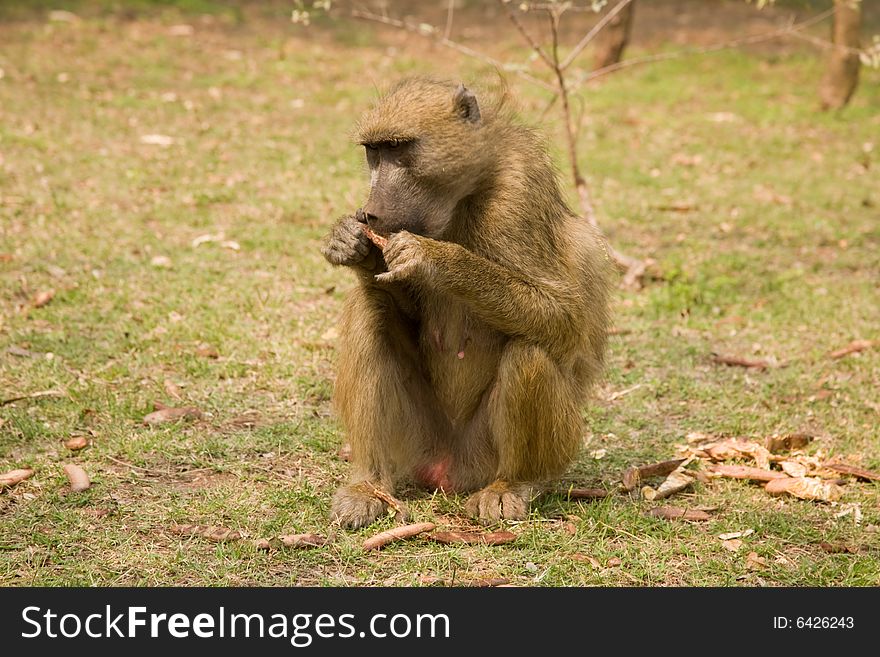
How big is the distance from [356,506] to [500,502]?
0.54m

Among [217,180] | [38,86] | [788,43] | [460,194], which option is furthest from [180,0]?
[460,194]

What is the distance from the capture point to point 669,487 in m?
4.58

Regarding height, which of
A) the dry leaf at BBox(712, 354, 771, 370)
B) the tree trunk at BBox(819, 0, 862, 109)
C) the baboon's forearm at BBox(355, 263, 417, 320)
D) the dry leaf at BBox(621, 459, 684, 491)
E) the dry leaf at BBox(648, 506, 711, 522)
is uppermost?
the tree trunk at BBox(819, 0, 862, 109)

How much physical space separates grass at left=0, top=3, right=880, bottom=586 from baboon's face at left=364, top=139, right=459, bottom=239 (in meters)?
0.42

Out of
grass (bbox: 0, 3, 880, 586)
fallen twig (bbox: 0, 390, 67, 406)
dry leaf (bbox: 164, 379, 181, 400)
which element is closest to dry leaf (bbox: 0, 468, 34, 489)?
grass (bbox: 0, 3, 880, 586)

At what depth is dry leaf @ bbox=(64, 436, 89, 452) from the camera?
473cm

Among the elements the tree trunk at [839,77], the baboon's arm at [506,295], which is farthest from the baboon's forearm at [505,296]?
the tree trunk at [839,77]

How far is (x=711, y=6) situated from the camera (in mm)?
16375

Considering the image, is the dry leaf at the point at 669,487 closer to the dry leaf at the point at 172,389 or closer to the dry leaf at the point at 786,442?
the dry leaf at the point at 786,442

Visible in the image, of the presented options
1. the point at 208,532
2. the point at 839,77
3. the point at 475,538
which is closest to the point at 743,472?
the point at 475,538

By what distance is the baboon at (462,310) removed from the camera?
402cm

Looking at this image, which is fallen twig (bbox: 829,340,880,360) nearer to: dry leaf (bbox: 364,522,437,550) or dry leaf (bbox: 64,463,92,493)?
dry leaf (bbox: 364,522,437,550)

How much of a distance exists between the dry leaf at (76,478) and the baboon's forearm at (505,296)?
160 cm

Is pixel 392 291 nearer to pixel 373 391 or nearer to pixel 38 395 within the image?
pixel 373 391
